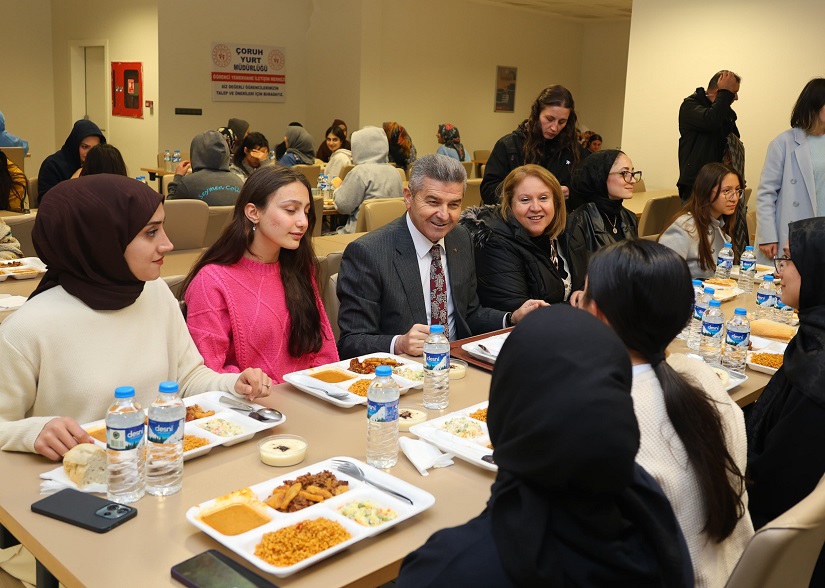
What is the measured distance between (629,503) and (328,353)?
1898mm

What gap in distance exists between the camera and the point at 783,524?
49.5 inches

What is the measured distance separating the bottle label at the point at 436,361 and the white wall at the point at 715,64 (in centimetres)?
575

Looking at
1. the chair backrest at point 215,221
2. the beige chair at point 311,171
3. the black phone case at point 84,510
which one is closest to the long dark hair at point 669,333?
the black phone case at point 84,510

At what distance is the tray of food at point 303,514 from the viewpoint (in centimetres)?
145

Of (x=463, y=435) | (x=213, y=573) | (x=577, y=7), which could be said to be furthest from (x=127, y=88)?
(x=213, y=573)

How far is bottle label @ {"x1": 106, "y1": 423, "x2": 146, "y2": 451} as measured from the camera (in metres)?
1.61

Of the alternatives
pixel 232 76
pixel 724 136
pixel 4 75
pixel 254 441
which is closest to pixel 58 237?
pixel 254 441

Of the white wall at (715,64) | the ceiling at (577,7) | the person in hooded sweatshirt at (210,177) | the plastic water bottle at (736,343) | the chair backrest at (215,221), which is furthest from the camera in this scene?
the ceiling at (577,7)

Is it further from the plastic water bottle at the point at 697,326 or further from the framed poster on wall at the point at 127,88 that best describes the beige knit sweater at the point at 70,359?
the framed poster on wall at the point at 127,88

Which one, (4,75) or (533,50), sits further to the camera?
(533,50)

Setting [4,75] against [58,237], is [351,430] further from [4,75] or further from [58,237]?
[4,75]

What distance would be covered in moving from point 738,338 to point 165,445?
6.44 feet

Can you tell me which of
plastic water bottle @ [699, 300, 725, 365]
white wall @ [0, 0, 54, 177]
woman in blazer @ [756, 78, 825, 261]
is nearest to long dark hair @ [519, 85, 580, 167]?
woman in blazer @ [756, 78, 825, 261]

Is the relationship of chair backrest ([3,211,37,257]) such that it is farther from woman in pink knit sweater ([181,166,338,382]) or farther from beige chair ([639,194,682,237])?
beige chair ([639,194,682,237])
